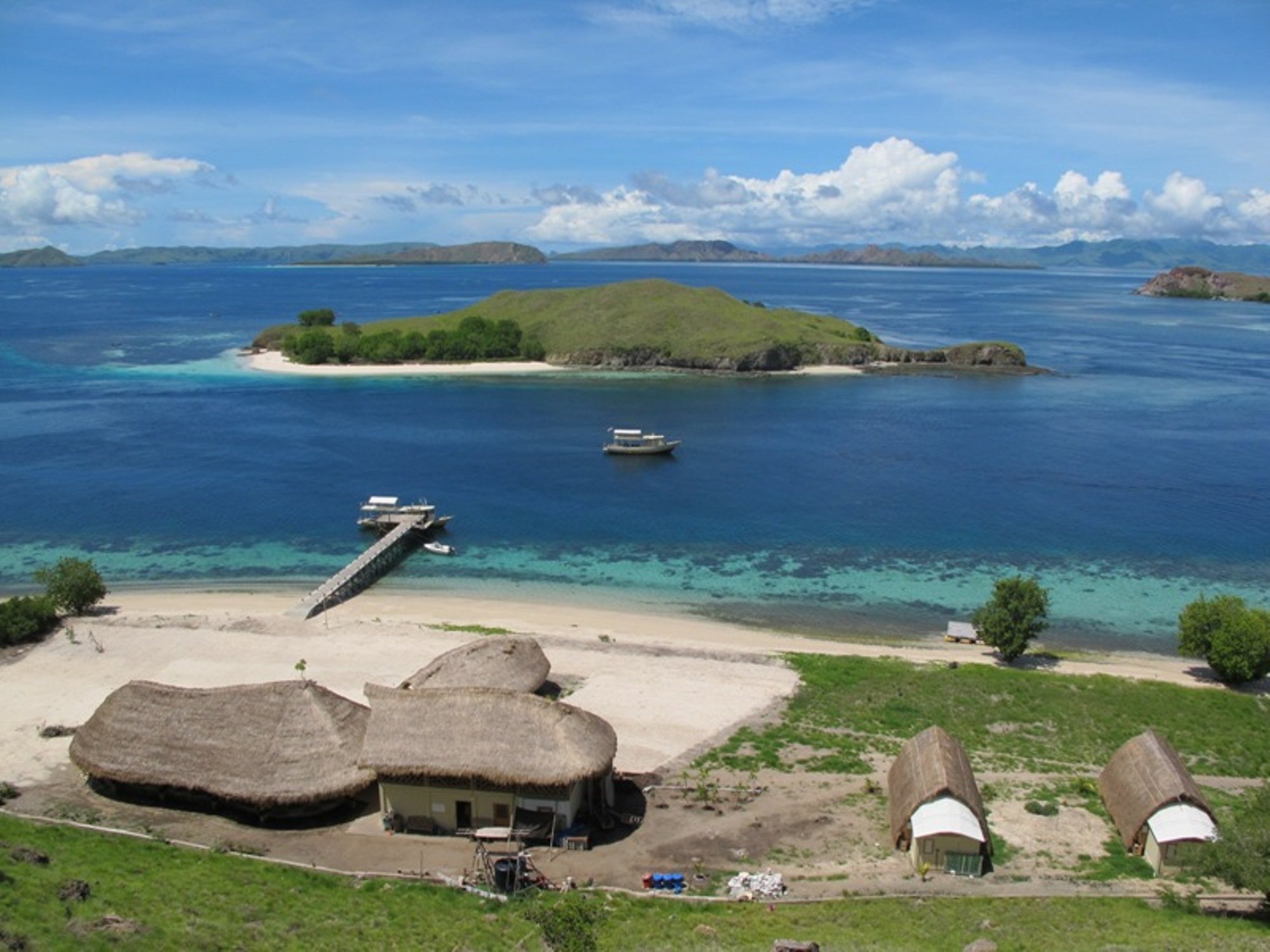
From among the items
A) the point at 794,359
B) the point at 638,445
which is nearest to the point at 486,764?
the point at 638,445

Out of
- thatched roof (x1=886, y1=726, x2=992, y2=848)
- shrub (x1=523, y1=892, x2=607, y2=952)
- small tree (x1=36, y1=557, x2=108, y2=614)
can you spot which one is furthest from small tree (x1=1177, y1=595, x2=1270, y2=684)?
small tree (x1=36, y1=557, x2=108, y2=614)

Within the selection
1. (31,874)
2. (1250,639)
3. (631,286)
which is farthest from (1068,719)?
(631,286)

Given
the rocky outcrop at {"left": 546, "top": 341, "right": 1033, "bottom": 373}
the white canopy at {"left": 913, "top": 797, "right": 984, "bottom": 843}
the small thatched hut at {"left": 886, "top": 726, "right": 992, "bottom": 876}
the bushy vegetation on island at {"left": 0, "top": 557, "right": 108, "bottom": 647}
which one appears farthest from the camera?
the rocky outcrop at {"left": 546, "top": 341, "right": 1033, "bottom": 373}

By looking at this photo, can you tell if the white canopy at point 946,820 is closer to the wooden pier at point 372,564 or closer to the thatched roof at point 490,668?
the thatched roof at point 490,668

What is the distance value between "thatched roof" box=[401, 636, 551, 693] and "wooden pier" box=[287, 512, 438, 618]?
1343 cm

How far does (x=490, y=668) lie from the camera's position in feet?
124

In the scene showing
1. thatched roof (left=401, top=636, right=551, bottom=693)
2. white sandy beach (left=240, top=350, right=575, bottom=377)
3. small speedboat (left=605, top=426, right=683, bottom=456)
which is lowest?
thatched roof (left=401, top=636, right=551, bottom=693)

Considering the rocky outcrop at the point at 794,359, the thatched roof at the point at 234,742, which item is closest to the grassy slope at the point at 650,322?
the rocky outcrop at the point at 794,359

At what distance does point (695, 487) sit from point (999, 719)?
41.5 meters

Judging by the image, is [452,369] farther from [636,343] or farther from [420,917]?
[420,917]

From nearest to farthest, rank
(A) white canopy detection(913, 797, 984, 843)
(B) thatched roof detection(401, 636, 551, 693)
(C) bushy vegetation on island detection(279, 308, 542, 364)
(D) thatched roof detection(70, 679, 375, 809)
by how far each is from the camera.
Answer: (A) white canopy detection(913, 797, 984, 843) → (D) thatched roof detection(70, 679, 375, 809) → (B) thatched roof detection(401, 636, 551, 693) → (C) bushy vegetation on island detection(279, 308, 542, 364)

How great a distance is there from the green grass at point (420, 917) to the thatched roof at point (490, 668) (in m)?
11.5

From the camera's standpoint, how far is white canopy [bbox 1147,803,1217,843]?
27.4 metres

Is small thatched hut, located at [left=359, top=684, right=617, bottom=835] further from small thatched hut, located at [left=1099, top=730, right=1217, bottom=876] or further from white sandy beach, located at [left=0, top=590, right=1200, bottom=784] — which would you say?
small thatched hut, located at [left=1099, top=730, right=1217, bottom=876]
